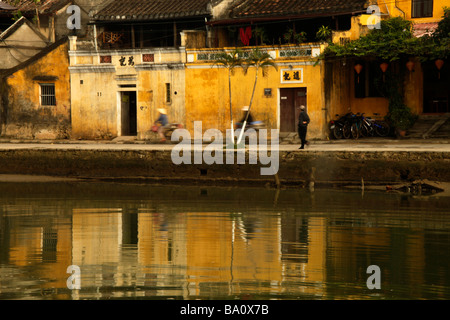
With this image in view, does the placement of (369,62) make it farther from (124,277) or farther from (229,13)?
(124,277)

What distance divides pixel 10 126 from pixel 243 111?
1038 centimetres

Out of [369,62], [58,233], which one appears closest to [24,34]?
[369,62]

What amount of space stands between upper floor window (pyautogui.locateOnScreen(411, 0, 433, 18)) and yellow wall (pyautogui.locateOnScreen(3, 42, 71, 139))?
46.3ft

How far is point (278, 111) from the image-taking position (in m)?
33.6

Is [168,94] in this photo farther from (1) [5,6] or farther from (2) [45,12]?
(1) [5,6]

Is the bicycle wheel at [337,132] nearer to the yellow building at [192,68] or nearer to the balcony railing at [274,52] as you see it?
the yellow building at [192,68]

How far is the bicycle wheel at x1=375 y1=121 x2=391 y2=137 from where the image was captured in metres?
32.0

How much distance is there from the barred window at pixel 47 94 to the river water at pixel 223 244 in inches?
448

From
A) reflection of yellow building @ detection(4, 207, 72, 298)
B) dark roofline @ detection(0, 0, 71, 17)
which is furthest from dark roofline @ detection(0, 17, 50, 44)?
reflection of yellow building @ detection(4, 207, 72, 298)

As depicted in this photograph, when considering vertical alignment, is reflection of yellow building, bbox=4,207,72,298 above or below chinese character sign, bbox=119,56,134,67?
below

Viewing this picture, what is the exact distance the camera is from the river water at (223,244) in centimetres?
1364

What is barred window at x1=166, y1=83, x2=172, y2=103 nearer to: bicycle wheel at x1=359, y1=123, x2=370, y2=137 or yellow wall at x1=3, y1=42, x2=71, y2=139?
yellow wall at x1=3, y1=42, x2=71, y2=139

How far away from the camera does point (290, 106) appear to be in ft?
110

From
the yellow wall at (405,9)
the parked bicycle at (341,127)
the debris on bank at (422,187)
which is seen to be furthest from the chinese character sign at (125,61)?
the debris on bank at (422,187)
